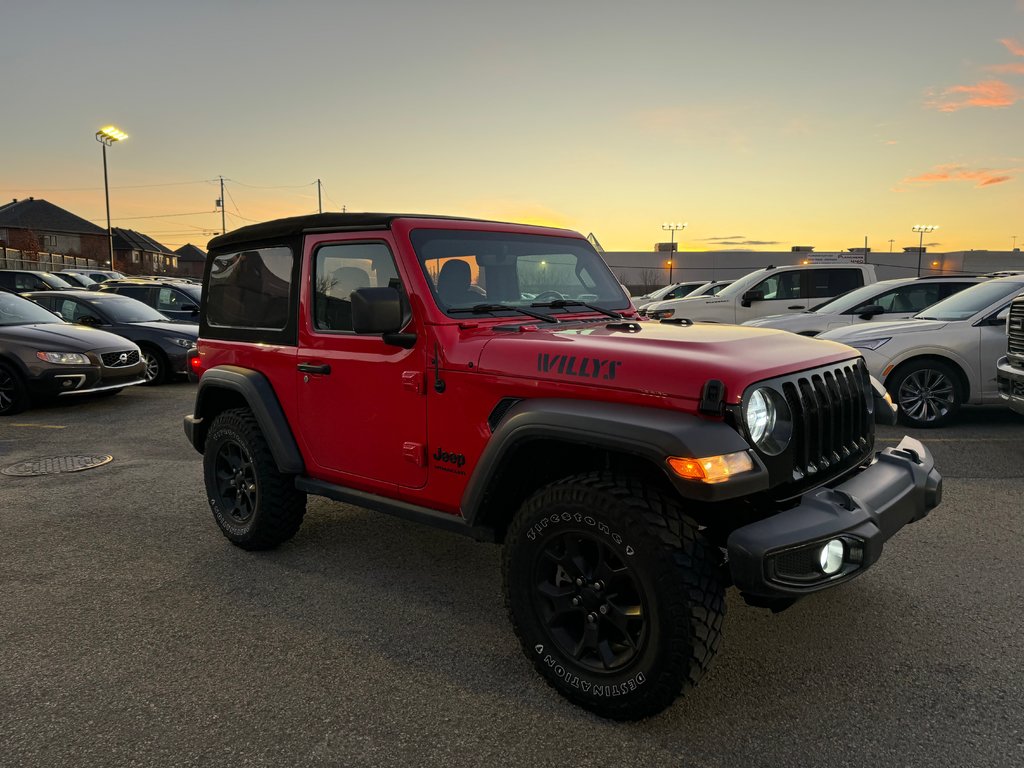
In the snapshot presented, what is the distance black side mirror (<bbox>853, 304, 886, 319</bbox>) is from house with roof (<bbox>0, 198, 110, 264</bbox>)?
84023 millimetres

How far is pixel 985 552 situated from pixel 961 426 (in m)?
4.29

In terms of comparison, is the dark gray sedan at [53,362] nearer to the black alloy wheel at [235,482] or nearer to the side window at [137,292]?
the side window at [137,292]

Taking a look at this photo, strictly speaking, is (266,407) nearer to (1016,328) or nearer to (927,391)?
(1016,328)

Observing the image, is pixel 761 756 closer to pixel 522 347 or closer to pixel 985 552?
pixel 522 347

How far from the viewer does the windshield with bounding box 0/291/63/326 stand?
9680mm

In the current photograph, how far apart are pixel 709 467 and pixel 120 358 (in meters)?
9.42

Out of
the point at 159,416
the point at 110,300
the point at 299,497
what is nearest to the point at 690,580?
the point at 299,497

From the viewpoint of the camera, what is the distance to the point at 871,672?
9.89 feet

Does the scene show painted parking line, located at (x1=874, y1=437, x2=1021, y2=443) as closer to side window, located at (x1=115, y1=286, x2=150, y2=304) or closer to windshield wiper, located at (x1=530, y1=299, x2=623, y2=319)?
windshield wiper, located at (x1=530, y1=299, x2=623, y2=319)

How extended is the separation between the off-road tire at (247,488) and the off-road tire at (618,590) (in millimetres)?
1836

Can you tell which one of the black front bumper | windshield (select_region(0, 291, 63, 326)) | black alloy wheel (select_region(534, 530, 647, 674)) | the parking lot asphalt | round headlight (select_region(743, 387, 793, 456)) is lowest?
the parking lot asphalt

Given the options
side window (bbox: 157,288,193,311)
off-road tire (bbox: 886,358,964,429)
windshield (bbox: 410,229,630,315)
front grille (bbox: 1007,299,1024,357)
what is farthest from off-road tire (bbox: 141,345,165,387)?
front grille (bbox: 1007,299,1024,357)

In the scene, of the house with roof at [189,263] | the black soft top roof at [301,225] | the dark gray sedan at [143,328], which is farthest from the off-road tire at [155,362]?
the house with roof at [189,263]

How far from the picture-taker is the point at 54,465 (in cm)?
657
